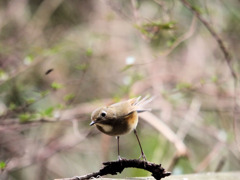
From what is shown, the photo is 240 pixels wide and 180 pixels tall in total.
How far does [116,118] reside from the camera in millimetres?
1284

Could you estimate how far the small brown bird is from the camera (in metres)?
1.24

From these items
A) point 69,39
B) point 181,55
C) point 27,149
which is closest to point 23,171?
point 27,149

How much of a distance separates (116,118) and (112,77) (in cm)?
317

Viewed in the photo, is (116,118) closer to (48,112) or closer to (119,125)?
(119,125)

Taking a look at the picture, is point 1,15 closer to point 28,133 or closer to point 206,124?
point 28,133

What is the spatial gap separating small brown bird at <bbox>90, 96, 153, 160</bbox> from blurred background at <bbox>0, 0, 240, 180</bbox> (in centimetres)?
161

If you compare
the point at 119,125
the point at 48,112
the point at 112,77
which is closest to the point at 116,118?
the point at 119,125

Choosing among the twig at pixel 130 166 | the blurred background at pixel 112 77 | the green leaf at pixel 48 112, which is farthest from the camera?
the blurred background at pixel 112 77

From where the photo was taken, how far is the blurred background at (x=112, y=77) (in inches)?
126

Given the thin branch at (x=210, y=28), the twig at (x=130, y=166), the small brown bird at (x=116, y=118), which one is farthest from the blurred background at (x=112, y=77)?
the twig at (x=130, y=166)

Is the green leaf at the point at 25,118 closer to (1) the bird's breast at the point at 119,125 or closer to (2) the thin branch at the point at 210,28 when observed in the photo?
(1) the bird's breast at the point at 119,125

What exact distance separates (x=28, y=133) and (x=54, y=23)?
146 cm

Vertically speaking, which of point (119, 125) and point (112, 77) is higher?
point (112, 77)

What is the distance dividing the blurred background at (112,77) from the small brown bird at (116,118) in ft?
5.28
